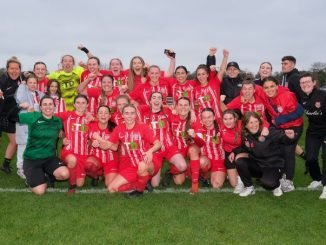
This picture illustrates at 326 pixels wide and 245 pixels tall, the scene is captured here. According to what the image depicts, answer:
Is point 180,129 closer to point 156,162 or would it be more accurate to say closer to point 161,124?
point 161,124

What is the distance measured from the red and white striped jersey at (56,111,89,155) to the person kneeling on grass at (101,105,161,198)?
61 cm

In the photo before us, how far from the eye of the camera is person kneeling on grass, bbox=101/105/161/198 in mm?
5820

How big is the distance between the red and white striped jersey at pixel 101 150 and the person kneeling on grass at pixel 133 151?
0.37m

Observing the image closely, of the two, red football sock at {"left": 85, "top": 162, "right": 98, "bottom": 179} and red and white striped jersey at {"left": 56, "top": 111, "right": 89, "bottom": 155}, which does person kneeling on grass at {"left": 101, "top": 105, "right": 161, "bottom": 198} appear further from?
red and white striped jersey at {"left": 56, "top": 111, "right": 89, "bottom": 155}

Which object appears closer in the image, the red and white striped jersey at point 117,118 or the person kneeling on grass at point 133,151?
the person kneeling on grass at point 133,151

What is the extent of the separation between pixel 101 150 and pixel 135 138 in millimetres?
807

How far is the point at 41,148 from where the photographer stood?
20.0 feet

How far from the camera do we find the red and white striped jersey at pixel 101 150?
6.38 metres

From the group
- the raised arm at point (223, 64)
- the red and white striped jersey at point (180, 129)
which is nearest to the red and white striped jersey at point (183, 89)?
the raised arm at point (223, 64)

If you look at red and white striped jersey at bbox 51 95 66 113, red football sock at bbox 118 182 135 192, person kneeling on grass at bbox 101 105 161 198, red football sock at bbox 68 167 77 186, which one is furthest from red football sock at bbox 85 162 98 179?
red and white striped jersey at bbox 51 95 66 113

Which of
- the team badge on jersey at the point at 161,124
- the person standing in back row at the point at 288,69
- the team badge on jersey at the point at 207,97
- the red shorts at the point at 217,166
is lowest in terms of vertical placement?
the red shorts at the point at 217,166

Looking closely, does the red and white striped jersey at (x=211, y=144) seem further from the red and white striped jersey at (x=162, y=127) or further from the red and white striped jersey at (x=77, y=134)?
the red and white striped jersey at (x=77, y=134)

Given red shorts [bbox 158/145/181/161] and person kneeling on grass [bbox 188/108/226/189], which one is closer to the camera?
person kneeling on grass [bbox 188/108/226/189]

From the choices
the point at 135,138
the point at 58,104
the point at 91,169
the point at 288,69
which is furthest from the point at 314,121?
the point at 58,104
